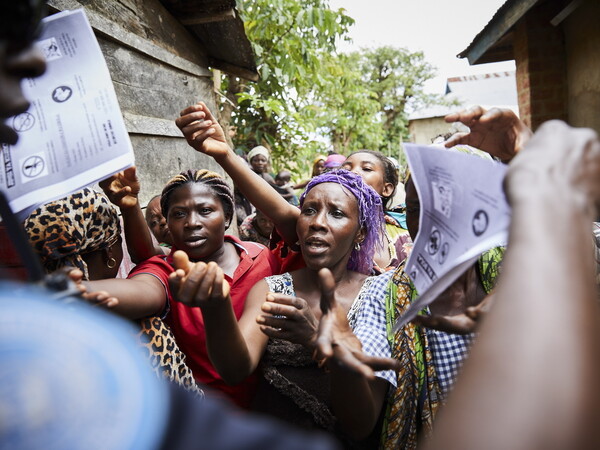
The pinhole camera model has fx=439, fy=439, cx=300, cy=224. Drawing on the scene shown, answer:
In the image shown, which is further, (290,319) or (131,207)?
(131,207)

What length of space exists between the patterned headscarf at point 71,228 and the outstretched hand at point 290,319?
2.31 feet

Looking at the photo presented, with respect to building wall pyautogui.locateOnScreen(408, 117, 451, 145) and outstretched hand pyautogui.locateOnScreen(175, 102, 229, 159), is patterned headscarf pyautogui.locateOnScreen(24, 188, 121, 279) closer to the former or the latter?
outstretched hand pyautogui.locateOnScreen(175, 102, 229, 159)

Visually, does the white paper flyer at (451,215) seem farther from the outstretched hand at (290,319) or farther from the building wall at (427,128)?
the building wall at (427,128)

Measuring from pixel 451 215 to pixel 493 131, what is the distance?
600mm

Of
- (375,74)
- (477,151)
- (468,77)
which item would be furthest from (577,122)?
(375,74)

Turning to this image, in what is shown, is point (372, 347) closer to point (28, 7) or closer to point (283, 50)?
point (28, 7)

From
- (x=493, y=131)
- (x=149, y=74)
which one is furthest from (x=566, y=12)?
(x=149, y=74)

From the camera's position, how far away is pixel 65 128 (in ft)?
3.89

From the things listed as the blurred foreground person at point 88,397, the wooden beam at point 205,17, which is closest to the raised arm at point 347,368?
the blurred foreground person at point 88,397

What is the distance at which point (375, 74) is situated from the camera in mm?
29562

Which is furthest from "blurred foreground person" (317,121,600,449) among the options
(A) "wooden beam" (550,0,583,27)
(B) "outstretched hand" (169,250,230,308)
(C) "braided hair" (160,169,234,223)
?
(A) "wooden beam" (550,0,583,27)

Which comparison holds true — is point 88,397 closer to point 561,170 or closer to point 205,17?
point 561,170

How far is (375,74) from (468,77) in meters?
7.26

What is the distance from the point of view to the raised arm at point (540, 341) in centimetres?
47
